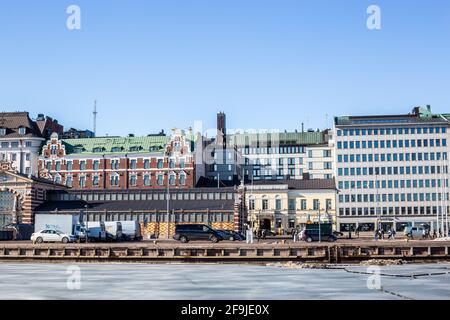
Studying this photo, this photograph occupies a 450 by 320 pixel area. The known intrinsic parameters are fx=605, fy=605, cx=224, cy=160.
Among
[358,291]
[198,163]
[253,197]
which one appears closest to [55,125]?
[198,163]

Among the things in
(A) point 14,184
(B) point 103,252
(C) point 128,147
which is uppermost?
(C) point 128,147

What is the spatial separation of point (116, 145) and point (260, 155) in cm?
4705

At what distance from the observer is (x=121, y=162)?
13612 centimetres

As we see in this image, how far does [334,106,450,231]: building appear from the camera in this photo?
13925 centimetres

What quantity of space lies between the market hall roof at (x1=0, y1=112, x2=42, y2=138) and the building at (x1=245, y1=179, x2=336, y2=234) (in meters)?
54.3

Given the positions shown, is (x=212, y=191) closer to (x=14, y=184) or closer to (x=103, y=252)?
(x=14, y=184)

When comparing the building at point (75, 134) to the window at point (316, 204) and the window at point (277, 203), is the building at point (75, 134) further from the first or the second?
the window at point (316, 204)

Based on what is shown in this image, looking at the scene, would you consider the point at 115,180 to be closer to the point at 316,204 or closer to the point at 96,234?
the point at 316,204

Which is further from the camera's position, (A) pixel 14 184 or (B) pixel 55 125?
(B) pixel 55 125

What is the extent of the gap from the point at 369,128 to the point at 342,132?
6.20 meters

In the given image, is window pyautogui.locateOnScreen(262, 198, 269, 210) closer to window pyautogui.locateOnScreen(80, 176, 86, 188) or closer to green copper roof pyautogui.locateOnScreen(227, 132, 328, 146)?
green copper roof pyautogui.locateOnScreen(227, 132, 328, 146)

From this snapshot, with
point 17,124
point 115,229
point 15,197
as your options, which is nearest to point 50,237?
point 115,229

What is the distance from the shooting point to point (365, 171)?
141 meters

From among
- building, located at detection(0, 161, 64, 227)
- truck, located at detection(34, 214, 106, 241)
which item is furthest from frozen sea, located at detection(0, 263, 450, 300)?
building, located at detection(0, 161, 64, 227)
